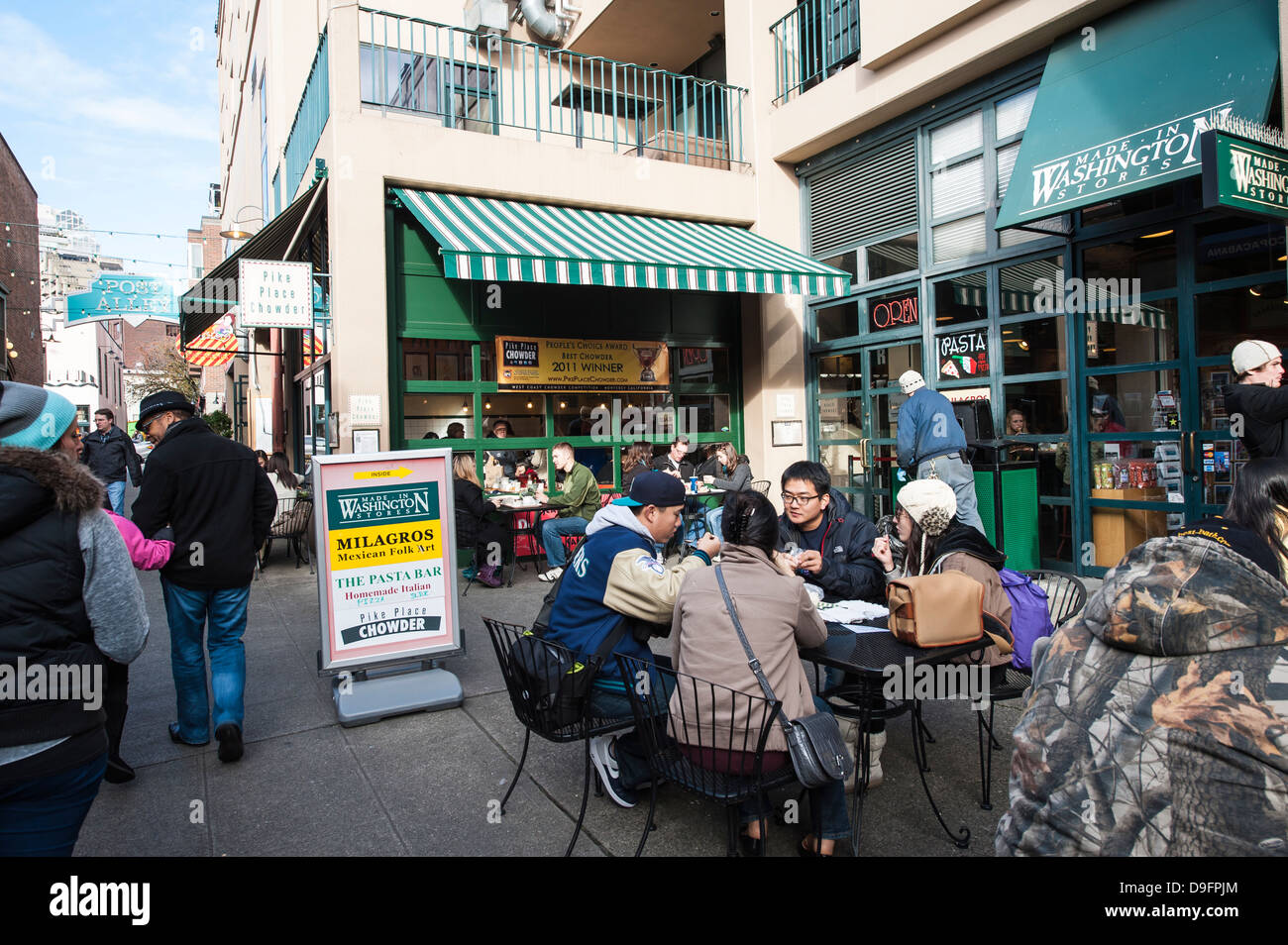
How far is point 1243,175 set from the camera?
16.2 ft

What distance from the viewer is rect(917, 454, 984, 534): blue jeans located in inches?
294

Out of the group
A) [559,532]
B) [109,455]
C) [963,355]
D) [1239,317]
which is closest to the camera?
[1239,317]

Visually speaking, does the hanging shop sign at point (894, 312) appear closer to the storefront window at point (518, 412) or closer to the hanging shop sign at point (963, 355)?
the hanging shop sign at point (963, 355)

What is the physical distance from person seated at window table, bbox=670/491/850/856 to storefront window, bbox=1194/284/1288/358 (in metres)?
5.45

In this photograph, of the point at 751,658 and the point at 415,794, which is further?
the point at 415,794

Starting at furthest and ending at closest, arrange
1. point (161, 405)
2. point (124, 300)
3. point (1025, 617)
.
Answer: point (124, 300) → point (161, 405) → point (1025, 617)

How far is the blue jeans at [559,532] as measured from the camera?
878 centimetres

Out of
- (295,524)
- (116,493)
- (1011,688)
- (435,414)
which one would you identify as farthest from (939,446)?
(116,493)

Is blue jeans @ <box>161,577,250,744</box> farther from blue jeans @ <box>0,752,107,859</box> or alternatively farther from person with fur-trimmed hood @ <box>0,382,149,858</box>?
blue jeans @ <box>0,752,107,859</box>

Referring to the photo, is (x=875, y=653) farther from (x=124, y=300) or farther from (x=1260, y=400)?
(x=124, y=300)

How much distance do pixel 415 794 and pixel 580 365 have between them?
7.10m

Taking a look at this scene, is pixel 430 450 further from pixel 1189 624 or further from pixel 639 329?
pixel 639 329

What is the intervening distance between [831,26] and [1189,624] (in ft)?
33.2

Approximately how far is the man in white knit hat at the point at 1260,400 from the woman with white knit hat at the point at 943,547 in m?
2.71
